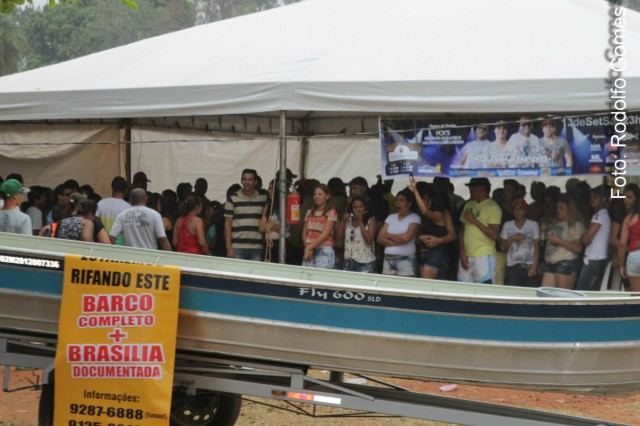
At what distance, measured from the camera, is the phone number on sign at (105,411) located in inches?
248

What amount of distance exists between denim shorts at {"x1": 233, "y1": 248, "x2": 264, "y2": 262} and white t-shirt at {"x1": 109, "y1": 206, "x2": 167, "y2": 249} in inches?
58.3

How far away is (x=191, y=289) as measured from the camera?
20.6ft

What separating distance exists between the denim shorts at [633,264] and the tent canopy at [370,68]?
1.40m

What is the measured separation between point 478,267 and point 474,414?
326 centimetres

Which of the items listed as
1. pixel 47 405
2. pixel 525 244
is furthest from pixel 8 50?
pixel 47 405

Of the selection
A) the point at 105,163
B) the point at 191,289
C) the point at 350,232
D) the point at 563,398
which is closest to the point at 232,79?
the point at 350,232

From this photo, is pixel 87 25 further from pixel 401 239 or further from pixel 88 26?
pixel 401 239

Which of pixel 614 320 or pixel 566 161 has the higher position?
pixel 566 161

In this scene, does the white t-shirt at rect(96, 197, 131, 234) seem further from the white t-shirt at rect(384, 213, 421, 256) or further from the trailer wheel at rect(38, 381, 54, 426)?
the trailer wheel at rect(38, 381, 54, 426)

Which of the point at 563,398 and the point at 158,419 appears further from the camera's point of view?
the point at 563,398

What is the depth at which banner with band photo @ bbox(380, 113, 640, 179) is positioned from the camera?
8359 mm

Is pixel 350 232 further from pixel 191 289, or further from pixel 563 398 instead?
pixel 191 289

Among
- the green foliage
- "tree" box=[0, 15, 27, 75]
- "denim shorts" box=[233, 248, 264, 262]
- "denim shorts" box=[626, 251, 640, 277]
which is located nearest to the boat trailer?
"denim shorts" box=[626, 251, 640, 277]

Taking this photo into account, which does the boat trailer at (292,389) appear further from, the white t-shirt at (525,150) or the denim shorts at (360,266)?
the white t-shirt at (525,150)
